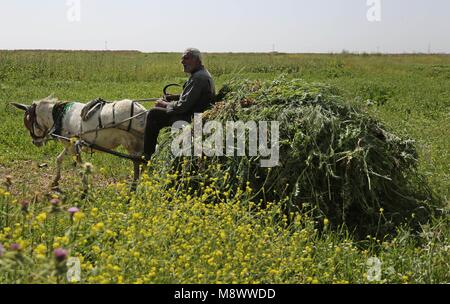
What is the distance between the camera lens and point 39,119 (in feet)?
26.4

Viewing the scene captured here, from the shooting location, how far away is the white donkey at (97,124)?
739 centimetres

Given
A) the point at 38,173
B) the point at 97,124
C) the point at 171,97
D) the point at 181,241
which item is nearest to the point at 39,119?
the point at 38,173

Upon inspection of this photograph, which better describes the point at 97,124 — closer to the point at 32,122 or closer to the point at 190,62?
the point at 32,122

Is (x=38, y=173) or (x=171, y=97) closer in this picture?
(x=171, y=97)

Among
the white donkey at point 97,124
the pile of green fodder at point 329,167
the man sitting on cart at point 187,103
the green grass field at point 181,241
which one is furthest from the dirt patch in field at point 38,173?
the pile of green fodder at point 329,167

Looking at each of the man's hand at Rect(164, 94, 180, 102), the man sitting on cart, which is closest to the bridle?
the man sitting on cart

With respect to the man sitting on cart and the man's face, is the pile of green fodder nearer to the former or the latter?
the man sitting on cart

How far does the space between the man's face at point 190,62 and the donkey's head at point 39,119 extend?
2.45m

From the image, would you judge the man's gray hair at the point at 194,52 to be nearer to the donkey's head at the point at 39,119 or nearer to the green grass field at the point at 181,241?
the green grass field at the point at 181,241

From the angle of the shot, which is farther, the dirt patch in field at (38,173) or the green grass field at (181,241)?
the dirt patch in field at (38,173)

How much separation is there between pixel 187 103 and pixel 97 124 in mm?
1559
